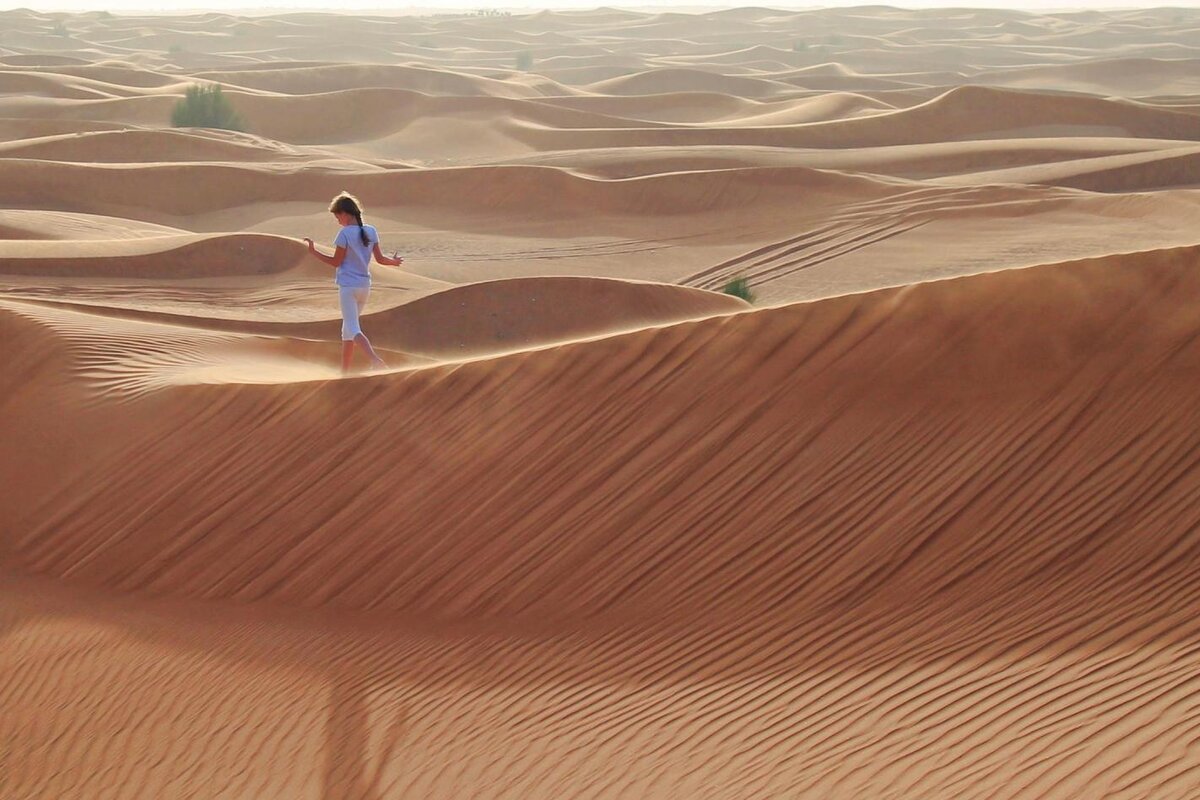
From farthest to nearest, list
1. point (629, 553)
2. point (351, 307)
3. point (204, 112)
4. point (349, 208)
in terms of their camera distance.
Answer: point (204, 112) → point (351, 307) → point (349, 208) → point (629, 553)

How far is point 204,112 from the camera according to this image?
36.2 metres

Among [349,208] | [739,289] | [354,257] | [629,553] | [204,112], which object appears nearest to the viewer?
[629,553]

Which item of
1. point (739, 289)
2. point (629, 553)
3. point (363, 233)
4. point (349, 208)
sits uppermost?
point (349, 208)

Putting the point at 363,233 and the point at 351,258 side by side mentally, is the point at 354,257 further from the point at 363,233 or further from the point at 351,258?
the point at 363,233

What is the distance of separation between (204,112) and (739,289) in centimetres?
2358

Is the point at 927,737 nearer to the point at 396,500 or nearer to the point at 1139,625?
the point at 1139,625

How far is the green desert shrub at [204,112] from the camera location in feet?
118

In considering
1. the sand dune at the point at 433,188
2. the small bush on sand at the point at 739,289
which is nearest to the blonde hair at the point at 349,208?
the small bush on sand at the point at 739,289

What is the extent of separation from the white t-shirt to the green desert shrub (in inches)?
1135

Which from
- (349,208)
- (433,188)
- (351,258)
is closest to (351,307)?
(351,258)

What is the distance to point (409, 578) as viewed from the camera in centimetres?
692

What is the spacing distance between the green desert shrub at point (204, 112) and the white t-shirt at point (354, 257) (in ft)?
94.6

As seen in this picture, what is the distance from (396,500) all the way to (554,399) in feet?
3.46

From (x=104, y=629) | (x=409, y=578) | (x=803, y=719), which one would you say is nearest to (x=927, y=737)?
(x=803, y=719)
